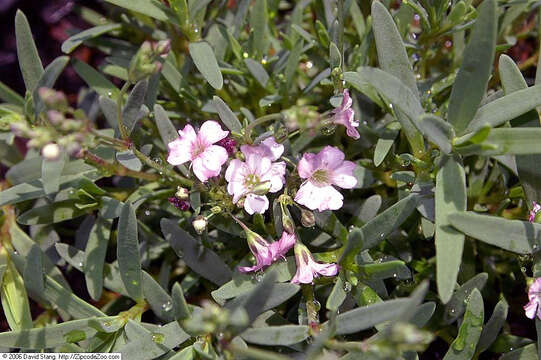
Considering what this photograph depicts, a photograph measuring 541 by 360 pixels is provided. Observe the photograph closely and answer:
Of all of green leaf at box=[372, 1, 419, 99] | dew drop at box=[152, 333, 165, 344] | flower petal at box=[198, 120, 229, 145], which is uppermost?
green leaf at box=[372, 1, 419, 99]

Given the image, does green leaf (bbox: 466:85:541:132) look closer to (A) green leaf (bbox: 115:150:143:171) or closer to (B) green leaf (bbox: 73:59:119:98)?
(A) green leaf (bbox: 115:150:143:171)

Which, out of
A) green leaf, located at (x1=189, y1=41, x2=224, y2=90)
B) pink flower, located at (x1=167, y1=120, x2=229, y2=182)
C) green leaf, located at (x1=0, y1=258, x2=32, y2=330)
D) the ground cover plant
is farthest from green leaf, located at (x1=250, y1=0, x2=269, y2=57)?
green leaf, located at (x1=0, y1=258, x2=32, y2=330)

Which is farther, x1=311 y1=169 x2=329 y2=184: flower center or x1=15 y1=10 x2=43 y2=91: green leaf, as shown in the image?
x1=15 y1=10 x2=43 y2=91: green leaf

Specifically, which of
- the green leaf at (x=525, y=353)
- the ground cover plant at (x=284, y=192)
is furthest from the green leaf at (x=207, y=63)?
the green leaf at (x=525, y=353)

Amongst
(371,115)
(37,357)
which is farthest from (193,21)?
(37,357)

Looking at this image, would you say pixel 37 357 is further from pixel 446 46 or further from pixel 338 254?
pixel 446 46

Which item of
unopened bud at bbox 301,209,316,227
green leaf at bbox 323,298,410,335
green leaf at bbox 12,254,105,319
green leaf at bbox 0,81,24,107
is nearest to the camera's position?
green leaf at bbox 323,298,410,335

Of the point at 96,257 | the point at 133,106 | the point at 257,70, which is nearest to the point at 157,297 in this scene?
the point at 96,257

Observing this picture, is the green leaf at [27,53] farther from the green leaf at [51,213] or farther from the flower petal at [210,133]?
the flower petal at [210,133]
